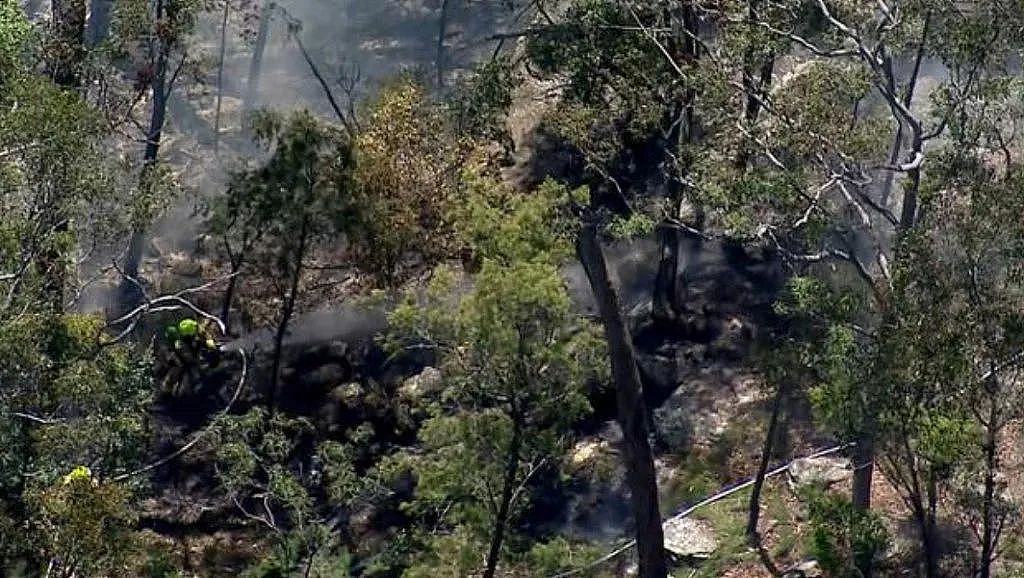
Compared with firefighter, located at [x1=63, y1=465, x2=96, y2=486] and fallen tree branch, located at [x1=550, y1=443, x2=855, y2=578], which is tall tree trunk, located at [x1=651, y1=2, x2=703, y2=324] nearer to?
fallen tree branch, located at [x1=550, y1=443, x2=855, y2=578]

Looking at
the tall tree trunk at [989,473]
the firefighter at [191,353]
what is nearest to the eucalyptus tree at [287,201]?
the firefighter at [191,353]

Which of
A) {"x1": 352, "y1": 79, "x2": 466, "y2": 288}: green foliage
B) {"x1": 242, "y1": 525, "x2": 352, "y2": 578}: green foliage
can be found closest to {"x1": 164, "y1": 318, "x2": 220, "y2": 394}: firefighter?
{"x1": 352, "y1": 79, "x2": 466, "y2": 288}: green foliage

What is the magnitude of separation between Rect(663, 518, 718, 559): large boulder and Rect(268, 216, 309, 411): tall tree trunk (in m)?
8.23

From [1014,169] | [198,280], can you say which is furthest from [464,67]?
[1014,169]

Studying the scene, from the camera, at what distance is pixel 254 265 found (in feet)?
82.1

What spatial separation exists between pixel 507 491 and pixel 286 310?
942cm

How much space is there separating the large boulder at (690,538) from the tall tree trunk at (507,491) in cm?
395

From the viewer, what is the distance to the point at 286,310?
24.1 m

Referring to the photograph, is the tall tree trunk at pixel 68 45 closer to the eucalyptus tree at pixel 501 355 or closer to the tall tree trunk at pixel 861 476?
the eucalyptus tree at pixel 501 355

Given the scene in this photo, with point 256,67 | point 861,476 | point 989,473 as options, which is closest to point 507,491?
point 861,476

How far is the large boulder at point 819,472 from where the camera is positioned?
20.0 metres

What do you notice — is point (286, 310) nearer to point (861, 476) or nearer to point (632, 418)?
point (632, 418)

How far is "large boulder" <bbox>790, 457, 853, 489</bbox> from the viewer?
2002 centimetres

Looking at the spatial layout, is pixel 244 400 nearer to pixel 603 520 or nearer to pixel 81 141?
pixel 603 520
